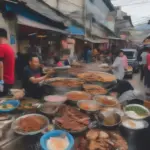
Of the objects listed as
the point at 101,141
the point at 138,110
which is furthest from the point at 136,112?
the point at 101,141

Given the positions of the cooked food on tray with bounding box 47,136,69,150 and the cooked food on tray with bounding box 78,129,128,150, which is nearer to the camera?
the cooked food on tray with bounding box 47,136,69,150

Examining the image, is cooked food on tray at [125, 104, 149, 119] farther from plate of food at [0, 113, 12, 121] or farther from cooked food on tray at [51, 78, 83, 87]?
plate of food at [0, 113, 12, 121]

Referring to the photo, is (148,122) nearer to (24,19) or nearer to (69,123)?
(69,123)

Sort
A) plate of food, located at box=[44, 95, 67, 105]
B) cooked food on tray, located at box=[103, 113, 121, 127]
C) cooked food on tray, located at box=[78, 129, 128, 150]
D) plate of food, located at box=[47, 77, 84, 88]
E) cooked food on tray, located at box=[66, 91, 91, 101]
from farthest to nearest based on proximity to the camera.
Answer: plate of food, located at box=[47, 77, 84, 88]
cooked food on tray, located at box=[66, 91, 91, 101]
plate of food, located at box=[44, 95, 67, 105]
cooked food on tray, located at box=[103, 113, 121, 127]
cooked food on tray, located at box=[78, 129, 128, 150]

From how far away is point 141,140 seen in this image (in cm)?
332

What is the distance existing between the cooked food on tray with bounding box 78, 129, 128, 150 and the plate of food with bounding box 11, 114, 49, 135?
0.70m

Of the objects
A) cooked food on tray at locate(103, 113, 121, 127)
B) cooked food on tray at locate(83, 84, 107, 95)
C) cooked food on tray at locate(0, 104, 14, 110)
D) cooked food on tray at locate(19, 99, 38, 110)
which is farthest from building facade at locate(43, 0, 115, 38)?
cooked food on tray at locate(103, 113, 121, 127)

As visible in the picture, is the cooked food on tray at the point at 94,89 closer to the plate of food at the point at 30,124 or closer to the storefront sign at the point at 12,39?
the plate of food at the point at 30,124

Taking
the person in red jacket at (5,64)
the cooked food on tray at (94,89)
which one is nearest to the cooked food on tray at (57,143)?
the cooked food on tray at (94,89)

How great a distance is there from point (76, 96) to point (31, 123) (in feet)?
4.78

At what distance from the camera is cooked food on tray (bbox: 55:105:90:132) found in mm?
2975

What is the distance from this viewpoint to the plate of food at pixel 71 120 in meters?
2.94

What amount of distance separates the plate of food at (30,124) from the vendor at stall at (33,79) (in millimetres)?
1318

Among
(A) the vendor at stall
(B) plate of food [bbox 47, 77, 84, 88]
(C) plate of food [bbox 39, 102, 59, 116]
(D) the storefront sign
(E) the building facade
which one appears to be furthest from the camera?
(E) the building facade
